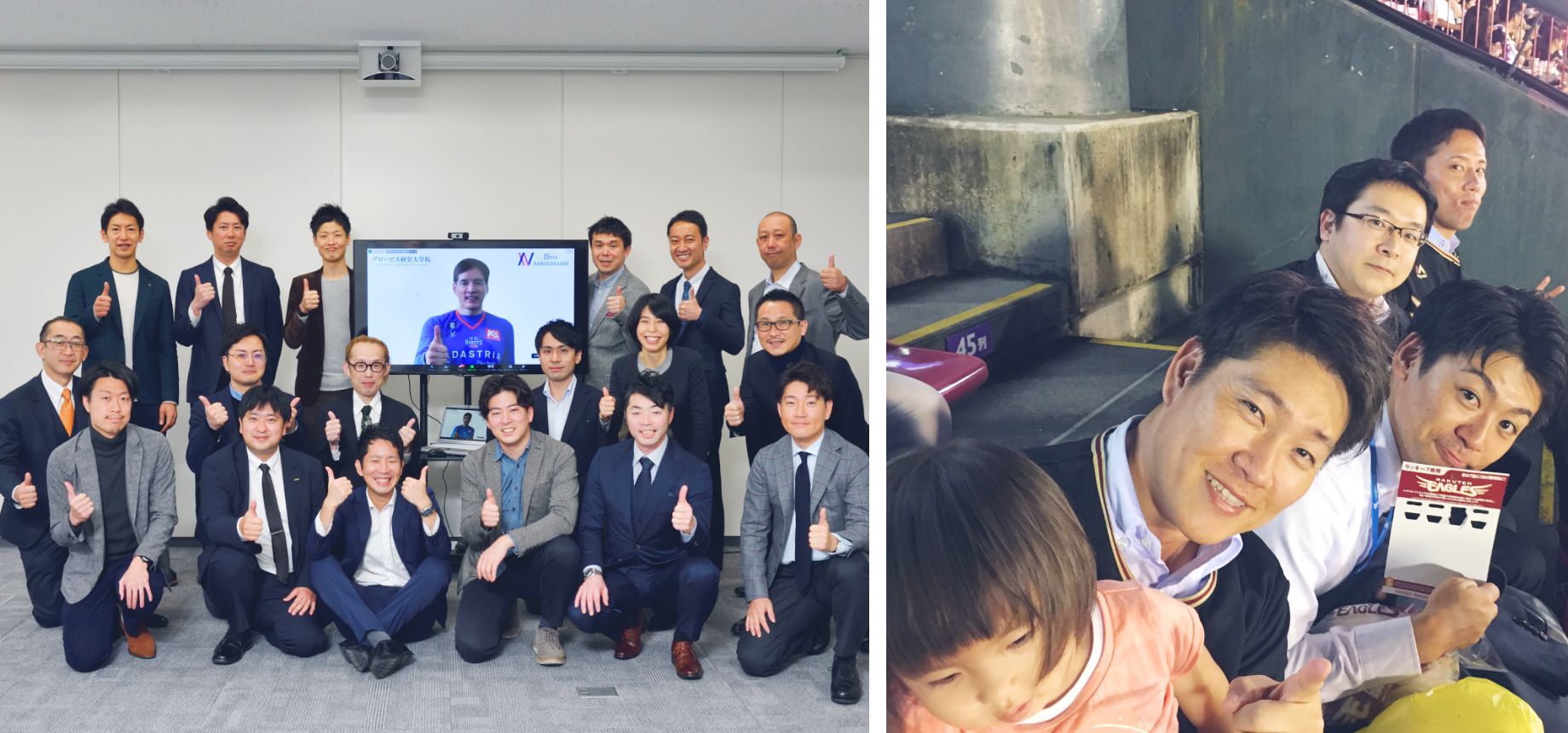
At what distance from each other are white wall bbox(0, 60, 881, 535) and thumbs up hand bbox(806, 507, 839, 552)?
2253 mm

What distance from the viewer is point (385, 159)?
18.3 ft

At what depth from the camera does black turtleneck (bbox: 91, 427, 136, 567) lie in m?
3.94

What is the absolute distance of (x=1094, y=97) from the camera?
4.98 feet

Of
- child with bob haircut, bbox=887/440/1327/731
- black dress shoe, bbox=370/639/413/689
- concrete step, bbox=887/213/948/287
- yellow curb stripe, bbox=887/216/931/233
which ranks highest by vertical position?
yellow curb stripe, bbox=887/216/931/233

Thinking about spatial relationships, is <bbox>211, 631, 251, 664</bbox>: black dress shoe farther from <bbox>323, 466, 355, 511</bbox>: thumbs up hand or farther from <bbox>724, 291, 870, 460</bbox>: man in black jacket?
<bbox>724, 291, 870, 460</bbox>: man in black jacket

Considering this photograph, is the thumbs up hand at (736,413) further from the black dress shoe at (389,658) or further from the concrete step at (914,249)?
the concrete step at (914,249)

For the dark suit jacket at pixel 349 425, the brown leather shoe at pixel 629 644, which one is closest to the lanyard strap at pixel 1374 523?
the brown leather shoe at pixel 629 644

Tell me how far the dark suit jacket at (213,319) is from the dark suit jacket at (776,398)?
195cm

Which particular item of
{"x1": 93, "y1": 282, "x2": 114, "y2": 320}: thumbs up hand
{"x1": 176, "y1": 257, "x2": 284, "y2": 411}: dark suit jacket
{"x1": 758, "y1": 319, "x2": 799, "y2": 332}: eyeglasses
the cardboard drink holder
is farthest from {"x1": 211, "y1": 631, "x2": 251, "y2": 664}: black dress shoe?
the cardboard drink holder

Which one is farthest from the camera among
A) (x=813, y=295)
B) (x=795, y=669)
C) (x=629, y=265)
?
(x=629, y=265)

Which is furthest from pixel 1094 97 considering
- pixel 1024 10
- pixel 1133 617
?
pixel 1133 617

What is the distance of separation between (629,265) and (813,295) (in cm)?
138

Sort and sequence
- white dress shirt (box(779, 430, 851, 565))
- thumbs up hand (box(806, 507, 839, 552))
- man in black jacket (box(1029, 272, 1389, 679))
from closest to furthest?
man in black jacket (box(1029, 272, 1389, 679))
thumbs up hand (box(806, 507, 839, 552))
white dress shirt (box(779, 430, 851, 565))

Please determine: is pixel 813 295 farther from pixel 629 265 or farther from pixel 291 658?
pixel 291 658
